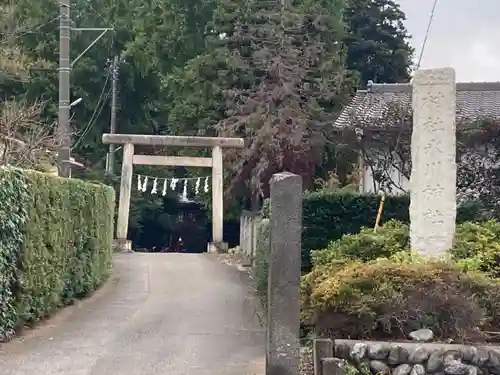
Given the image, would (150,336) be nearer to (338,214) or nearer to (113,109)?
(338,214)

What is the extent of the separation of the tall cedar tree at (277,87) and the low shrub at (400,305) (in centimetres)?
1474

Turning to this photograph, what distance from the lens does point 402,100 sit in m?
21.6

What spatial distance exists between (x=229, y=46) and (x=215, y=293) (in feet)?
42.4

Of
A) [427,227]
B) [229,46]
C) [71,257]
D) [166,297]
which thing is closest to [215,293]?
[166,297]

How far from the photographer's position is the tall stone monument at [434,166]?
37.8ft

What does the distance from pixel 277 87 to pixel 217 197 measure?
482cm

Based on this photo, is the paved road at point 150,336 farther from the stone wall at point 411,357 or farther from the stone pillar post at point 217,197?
the stone pillar post at point 217,197

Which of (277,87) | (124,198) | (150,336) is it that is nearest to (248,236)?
(277,87)

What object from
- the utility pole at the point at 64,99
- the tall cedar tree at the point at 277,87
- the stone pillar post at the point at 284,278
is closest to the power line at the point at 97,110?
the tall cedar tree at the point at 277,87

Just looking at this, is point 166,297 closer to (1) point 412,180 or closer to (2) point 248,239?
(1) point 412,180

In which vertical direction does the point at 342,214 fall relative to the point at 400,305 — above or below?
above

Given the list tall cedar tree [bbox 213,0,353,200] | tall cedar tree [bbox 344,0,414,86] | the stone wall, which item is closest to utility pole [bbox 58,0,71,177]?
tall cedar tree [bbox 213,0,353,200]

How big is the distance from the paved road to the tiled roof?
747 cm

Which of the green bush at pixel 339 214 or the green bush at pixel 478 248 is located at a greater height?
the green bush at pixel 339 214
